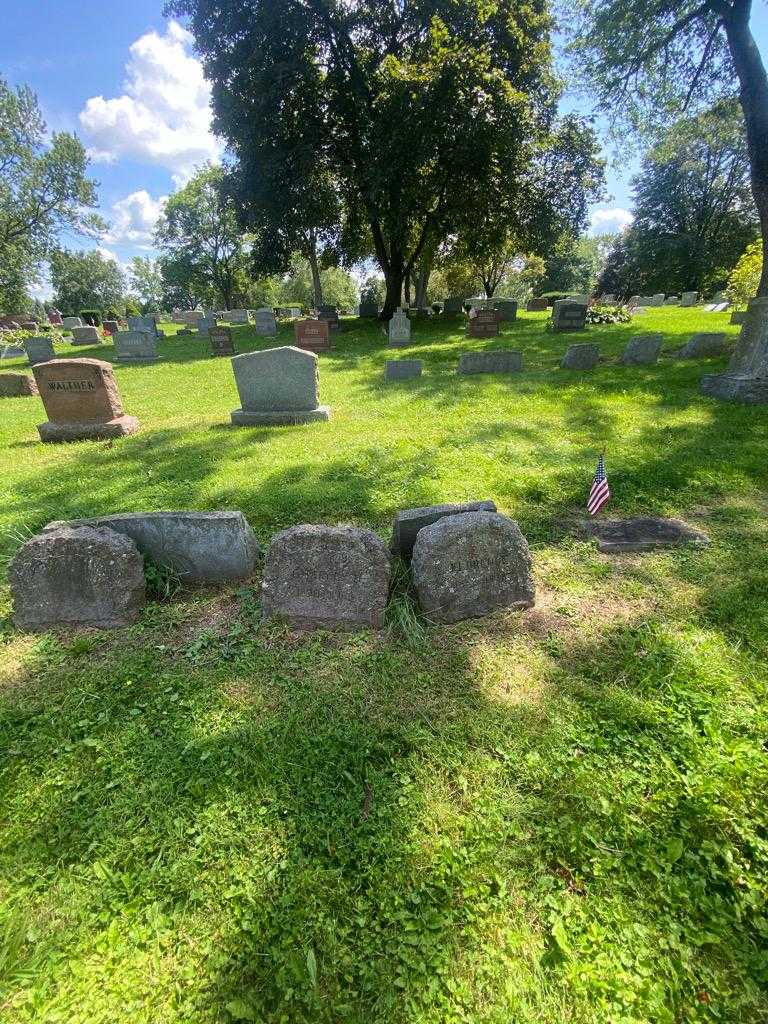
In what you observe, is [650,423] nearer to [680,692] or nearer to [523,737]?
[680,692]

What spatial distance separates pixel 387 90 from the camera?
1582 cm

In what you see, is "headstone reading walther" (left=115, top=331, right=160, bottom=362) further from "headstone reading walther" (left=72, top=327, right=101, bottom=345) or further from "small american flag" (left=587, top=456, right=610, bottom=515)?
"small american flag" (left=587, top=456, right=610, bottom=515)

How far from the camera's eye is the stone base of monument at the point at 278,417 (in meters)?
7.39

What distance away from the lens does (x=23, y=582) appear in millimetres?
2924

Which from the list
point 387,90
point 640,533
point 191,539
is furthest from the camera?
point 387,90

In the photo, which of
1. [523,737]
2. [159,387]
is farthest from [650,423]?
[159,387]

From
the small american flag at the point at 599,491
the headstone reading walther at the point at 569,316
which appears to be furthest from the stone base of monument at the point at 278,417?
the headstone reading walther at the point at 569,316

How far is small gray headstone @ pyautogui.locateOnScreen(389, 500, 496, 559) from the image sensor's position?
10.1 feet

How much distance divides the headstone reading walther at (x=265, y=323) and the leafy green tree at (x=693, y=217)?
37.5 m

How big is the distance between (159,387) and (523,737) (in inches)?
505

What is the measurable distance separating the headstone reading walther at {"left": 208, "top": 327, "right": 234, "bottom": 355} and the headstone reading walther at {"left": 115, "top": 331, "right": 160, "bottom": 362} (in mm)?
2409

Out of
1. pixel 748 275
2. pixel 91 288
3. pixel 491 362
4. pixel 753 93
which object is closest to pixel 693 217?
pixel 748 275

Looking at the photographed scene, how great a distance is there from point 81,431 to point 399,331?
12.4m

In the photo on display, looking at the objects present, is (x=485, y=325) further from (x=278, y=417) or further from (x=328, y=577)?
(x=328, y=577)
